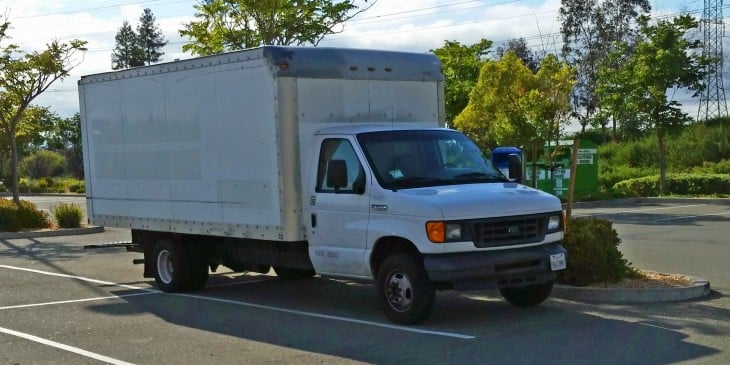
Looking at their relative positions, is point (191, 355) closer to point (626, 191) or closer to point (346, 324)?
point (346, 324)

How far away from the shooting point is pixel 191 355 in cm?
904

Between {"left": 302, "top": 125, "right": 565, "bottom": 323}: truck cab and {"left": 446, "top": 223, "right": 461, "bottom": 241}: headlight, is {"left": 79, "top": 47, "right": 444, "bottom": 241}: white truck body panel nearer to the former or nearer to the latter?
{"left": 302, "top": 125, "right": 565, "bottom": 323}: truck cab

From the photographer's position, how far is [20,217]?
968 inches

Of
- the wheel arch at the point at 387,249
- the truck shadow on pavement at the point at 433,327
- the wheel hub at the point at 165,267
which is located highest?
the wheel arch at the point at 387,249

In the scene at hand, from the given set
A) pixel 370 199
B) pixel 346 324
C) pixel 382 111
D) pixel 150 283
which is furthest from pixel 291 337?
pixel 150 283

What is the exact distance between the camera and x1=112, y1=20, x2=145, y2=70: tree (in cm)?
8475

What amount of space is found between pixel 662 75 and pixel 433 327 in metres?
22.0

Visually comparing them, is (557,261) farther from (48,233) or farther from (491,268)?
(48,233)

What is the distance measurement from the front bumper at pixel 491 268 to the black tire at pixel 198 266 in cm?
451

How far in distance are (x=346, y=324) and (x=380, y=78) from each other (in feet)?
10.1

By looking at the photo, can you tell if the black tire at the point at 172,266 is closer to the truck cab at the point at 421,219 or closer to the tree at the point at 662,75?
the truck cab at the point at 421,219

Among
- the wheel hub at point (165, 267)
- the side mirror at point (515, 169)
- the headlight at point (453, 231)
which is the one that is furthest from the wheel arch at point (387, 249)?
the wheel hub at point (165, 267)

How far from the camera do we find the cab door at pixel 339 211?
10.4 m

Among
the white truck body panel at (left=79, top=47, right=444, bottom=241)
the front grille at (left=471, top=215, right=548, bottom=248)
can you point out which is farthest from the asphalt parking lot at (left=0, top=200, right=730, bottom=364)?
the white truck body panel at (left=79, top=47, right=444, bottom=241)
